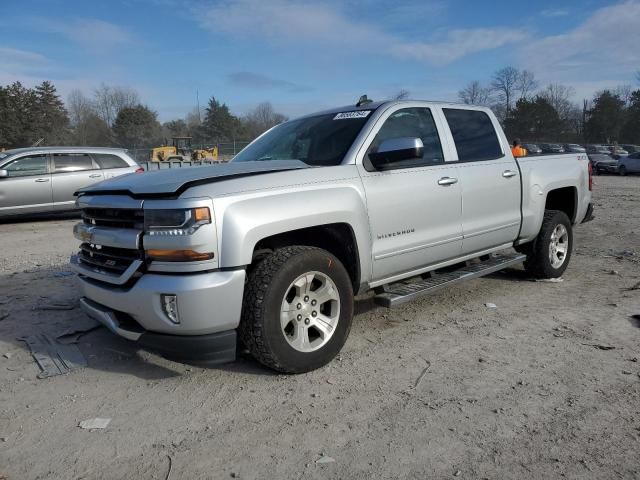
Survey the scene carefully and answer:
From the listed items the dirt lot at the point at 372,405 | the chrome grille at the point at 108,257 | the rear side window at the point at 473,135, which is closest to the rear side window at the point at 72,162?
the dirt lot at the point at 372,405

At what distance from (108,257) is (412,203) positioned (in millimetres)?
2276

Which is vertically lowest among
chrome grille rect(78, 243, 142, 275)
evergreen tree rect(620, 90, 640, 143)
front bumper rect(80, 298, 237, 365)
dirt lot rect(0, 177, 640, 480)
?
dirt lot rect(0, 177, 640, 480)

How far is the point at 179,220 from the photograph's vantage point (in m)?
3.03

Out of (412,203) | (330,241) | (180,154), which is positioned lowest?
(330,241)

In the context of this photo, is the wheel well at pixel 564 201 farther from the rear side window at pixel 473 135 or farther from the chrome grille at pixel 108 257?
the chrome grille at pixel 108 257

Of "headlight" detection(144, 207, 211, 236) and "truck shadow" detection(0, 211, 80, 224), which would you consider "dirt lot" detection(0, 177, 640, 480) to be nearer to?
"headlight" detection(144, 207, 211, 236)

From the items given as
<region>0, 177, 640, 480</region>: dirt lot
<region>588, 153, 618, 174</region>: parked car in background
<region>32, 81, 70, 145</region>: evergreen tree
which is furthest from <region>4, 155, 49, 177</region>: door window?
<region>32, 81, 70, 145</region>: evergreen tree

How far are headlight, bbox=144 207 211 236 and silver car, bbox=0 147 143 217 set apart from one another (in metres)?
9.09

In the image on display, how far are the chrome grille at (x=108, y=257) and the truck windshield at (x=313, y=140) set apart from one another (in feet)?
5.03

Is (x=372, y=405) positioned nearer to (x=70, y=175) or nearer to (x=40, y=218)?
(x=70, y=175)

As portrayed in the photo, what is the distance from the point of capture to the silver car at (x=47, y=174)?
425 inches

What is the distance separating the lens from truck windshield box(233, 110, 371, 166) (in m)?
4.11

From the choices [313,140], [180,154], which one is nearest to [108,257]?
[313,140]

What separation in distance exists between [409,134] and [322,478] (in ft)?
9.48
